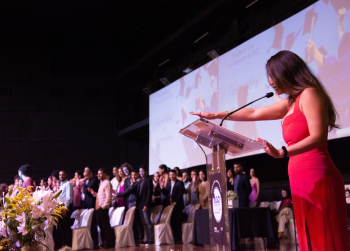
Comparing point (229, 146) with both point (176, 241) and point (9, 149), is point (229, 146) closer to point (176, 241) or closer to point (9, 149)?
point (176, 241)

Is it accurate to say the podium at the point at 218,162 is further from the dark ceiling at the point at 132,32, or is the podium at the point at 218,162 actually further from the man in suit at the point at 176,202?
the dark ceiling at the point at 132,32

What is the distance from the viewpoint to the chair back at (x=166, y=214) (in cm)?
651

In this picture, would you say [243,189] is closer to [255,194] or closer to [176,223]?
[255,194]

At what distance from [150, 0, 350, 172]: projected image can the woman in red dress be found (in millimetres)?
3305

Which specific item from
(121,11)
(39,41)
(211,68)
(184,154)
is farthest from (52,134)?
(211,68)

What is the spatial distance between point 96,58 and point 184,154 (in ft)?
16.4

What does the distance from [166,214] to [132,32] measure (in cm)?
561

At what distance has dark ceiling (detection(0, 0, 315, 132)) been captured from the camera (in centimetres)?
810

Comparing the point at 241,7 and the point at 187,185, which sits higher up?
the point at 241,7

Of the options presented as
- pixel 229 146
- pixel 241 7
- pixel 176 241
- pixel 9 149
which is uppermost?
pixel 241 7

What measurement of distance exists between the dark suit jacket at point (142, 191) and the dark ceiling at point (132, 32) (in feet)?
9.97

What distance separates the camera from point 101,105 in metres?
12.0

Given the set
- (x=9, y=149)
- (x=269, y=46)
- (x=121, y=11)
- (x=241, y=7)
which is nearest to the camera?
(x=269, y=46)

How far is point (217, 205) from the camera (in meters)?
1.89
